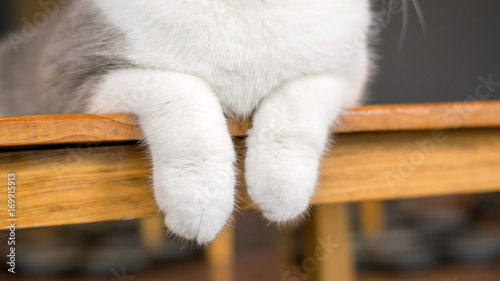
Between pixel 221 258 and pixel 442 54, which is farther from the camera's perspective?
pixel 442 54

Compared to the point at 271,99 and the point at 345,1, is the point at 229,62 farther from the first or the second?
the point at 345,1

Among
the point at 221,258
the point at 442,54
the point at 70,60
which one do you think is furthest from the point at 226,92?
the point at 442,54

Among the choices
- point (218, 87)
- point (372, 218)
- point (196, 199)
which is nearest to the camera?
point (196, 199)

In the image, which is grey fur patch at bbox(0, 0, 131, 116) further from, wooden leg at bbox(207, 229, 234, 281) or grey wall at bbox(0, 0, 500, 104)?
grey wall at bbox(0, 0, 500, 104)

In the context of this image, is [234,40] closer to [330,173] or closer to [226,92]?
[226,92]

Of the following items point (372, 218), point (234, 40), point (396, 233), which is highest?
point (234, 40)

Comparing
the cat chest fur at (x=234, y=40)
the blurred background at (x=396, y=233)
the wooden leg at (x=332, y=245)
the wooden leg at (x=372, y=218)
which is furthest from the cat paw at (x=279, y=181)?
the wooden leg at (x=372, y=218)

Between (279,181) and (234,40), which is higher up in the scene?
(234,40)

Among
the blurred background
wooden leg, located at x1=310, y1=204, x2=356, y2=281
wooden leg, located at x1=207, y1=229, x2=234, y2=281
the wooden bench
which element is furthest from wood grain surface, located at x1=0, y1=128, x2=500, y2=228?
wooden leg, located at x1=207, y1=229, x2=234, y2=281

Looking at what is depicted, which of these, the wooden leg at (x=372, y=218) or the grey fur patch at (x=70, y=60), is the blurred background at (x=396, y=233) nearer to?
the wooden leg at (x=372, y=218)

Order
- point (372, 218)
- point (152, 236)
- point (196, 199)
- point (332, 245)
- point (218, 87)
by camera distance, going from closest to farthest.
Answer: point (196, 199)
point (218, 87)
point (332, 245)
point (152, 236)
point (372, 218)
